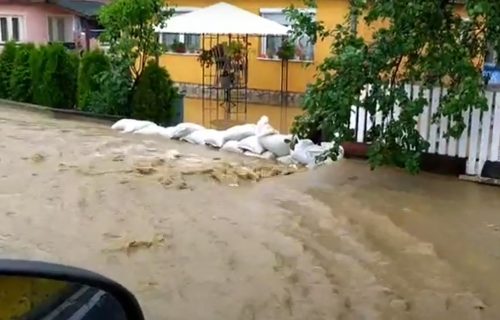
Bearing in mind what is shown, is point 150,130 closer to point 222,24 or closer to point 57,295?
point 222,24

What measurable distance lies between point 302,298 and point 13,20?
2003cm

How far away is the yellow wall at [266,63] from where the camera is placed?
46.4ft

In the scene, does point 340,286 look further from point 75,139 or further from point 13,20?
point 13,20

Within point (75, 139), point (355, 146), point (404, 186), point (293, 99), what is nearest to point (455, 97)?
point (404, 186)

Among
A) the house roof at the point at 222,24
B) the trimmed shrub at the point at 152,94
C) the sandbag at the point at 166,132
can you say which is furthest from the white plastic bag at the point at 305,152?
the house roof at the point at 222,24

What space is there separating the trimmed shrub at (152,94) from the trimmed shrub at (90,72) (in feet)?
2.25

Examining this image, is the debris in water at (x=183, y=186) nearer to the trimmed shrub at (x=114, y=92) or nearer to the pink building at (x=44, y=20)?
the trimmed shrub at (x=114, y=92)

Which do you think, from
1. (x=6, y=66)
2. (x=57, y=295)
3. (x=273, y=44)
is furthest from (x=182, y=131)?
(x=57, y=295)

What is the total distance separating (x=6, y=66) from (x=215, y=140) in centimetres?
577

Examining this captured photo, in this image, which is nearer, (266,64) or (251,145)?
(251,145)

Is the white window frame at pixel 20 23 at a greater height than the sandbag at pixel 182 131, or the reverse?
the white window frame at pixel 20 23

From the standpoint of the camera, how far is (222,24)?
12.4 meters

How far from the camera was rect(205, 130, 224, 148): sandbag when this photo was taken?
8.48 meters

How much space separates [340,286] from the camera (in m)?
3.87
